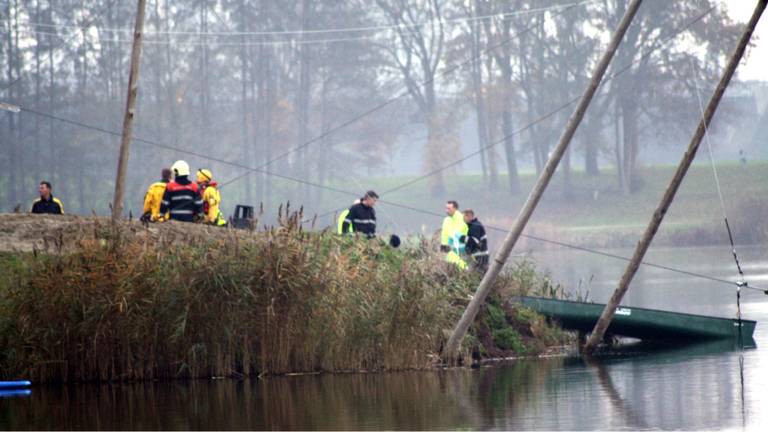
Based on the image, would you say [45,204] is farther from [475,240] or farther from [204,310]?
[204,310]

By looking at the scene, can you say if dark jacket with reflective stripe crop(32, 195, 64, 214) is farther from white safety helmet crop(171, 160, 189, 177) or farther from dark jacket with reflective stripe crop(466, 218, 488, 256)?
dark jacket with reflective stripe crop(466, 218, 488, 256)

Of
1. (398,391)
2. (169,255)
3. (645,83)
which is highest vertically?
(645,83)

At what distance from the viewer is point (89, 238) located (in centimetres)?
1839

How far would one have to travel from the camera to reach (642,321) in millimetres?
22578

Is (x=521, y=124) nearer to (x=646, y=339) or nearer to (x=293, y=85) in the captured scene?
(x=293, y=85)

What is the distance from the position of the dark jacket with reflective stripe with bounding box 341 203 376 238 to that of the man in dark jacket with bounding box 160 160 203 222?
2905 millimetres

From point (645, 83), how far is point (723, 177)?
5672 millimetres

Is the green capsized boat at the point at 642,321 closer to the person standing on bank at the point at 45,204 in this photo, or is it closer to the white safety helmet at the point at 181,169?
the white safety helmet at the point at 181,169

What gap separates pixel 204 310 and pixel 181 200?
5571 millimetres

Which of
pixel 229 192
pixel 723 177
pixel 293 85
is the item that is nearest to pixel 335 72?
pixel 293 85

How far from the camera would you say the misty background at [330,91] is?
67.2 m

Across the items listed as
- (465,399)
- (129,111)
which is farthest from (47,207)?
(465,399)

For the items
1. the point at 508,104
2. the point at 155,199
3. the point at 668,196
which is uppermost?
the point at 508,104

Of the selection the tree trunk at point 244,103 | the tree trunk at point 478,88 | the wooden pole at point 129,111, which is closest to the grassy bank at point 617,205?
the tree trunk at point 478,88
